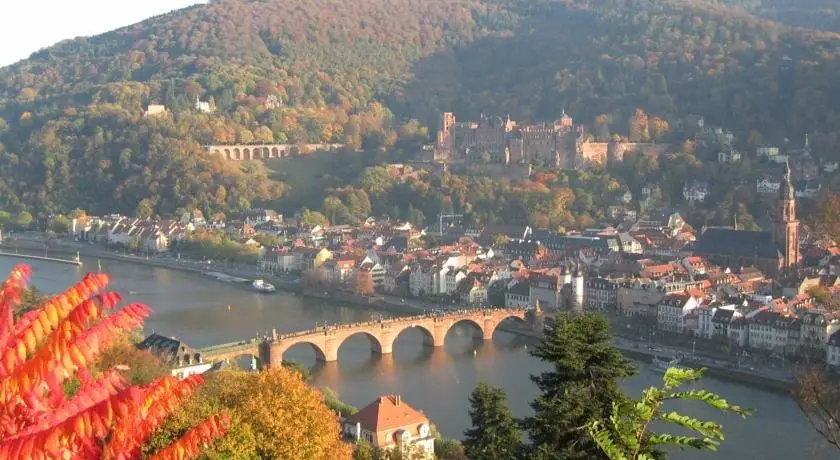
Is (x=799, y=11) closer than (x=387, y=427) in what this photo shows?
No

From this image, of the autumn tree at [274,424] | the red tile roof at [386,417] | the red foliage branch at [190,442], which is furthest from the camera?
the red tile roof at [386,417]

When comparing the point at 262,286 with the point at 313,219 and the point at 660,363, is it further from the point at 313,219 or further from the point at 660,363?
the point at 660,363

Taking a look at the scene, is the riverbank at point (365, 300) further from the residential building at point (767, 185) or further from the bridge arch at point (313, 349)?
the residential building at point (767, 185)

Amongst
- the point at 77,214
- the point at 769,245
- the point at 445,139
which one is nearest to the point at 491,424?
the point at 769,245

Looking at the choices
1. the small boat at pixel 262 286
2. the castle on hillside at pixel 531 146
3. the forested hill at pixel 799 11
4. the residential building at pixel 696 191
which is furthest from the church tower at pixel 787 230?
the forested hill at pixel 799 11

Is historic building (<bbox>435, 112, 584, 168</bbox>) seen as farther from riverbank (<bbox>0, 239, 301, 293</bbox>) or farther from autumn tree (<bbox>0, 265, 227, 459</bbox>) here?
autumn tree (<bbox>0, 265, 227, 459</bbox>)

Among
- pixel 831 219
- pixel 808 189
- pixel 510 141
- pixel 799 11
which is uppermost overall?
pixel 799 11
